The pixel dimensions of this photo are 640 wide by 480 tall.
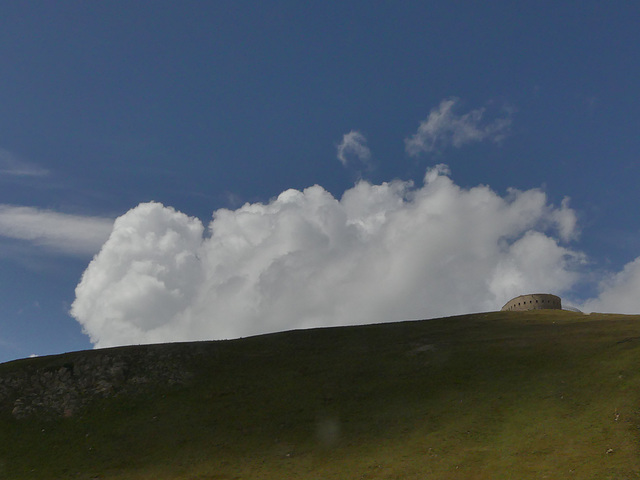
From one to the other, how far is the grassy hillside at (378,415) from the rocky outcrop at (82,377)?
111cm

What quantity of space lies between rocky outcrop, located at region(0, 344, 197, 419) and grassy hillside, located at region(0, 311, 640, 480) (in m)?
1.11

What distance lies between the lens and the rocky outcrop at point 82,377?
198ft

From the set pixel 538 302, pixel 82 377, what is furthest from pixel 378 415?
pixel 538 302

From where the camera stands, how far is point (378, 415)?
5128cm

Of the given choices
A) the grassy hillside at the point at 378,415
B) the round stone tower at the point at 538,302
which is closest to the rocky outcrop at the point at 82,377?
the grassy hillside at the point at 378,415

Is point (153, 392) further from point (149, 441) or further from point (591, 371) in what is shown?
point (591, 371)

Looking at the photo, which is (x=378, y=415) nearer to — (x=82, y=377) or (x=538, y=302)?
(x=82, y=377)

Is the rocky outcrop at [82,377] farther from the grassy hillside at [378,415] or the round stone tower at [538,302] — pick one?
the round stone tower at [538,302]

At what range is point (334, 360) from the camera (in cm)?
6625

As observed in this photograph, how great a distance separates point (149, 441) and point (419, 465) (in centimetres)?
2695

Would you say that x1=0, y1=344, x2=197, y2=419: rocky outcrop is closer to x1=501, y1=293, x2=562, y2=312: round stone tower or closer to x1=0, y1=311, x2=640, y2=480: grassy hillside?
x1=0, y1=311, x2=640, y2=480: grassy hillside

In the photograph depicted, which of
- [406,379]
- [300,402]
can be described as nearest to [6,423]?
[300,402]

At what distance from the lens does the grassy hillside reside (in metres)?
40.6

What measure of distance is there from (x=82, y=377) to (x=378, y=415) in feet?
Result: 121
